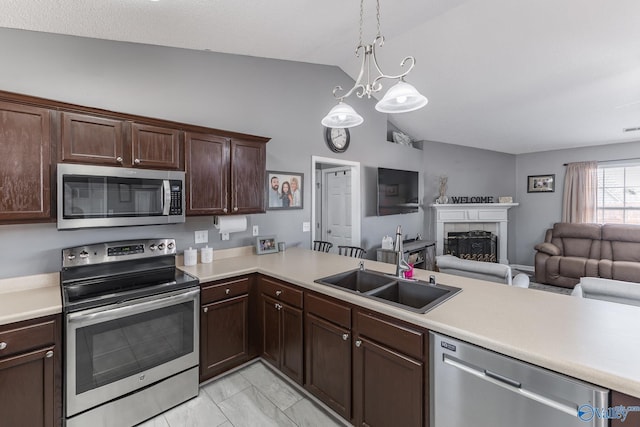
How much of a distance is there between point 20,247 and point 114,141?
98 centimetres

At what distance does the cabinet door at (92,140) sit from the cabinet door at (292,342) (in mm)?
1688

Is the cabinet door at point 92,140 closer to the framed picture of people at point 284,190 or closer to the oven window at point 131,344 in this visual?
the oven window at point 131,344

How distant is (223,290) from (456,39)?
355 cm

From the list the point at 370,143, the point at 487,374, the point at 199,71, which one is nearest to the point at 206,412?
the point at 487,374

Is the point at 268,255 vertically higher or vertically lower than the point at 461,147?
lower

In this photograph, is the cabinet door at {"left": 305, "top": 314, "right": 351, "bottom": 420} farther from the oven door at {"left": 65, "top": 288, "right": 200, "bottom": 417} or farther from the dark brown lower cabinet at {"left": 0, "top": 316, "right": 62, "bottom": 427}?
the dark brown lower cabinet at {"left": 0, "top": 316, "right": 62, "bottom": 427}

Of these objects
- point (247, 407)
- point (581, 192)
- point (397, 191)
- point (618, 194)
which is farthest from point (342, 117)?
point (618, 194)

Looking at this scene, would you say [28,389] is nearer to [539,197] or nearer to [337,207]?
[337,207]

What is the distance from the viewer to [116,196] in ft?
6.74

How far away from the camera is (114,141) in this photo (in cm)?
204

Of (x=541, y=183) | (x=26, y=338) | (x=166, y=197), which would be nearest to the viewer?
(x=26, y=338)

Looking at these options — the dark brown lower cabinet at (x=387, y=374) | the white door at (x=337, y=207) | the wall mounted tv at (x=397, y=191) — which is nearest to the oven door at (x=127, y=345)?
the dark brown lower cabinet at (x=387, y=374)

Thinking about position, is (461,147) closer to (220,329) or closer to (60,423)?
(220,329)

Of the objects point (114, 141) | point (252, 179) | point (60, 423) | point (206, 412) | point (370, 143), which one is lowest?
point (206, 412)
